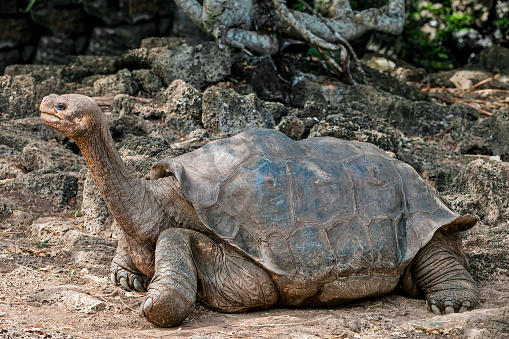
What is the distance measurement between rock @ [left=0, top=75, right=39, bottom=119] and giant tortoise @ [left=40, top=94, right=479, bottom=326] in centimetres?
327

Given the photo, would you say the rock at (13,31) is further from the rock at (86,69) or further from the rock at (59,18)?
the rock at (86,69)

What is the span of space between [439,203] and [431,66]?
26.5 ft

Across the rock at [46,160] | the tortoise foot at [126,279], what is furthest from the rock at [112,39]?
the tortoise foot at [126,279]

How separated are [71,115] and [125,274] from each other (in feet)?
3.17

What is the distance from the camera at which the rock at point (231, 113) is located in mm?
5406

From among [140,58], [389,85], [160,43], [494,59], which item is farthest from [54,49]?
[494,59]

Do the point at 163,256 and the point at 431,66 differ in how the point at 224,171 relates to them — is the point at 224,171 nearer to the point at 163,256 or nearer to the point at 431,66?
the point at 163,256

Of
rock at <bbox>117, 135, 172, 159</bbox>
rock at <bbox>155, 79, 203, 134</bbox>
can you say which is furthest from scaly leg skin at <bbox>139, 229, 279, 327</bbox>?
rock at <bbox>155, 79, 203, 134</bbox>

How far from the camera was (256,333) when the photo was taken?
110 inches

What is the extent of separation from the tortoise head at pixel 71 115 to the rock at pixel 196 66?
3.78 meters

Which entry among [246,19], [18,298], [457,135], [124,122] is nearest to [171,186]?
[18,298]

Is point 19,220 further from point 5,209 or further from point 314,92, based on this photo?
point 314,92

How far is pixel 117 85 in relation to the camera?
675 cm

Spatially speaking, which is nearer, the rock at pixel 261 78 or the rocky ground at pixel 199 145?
the rocky ground at pixel 199 145
